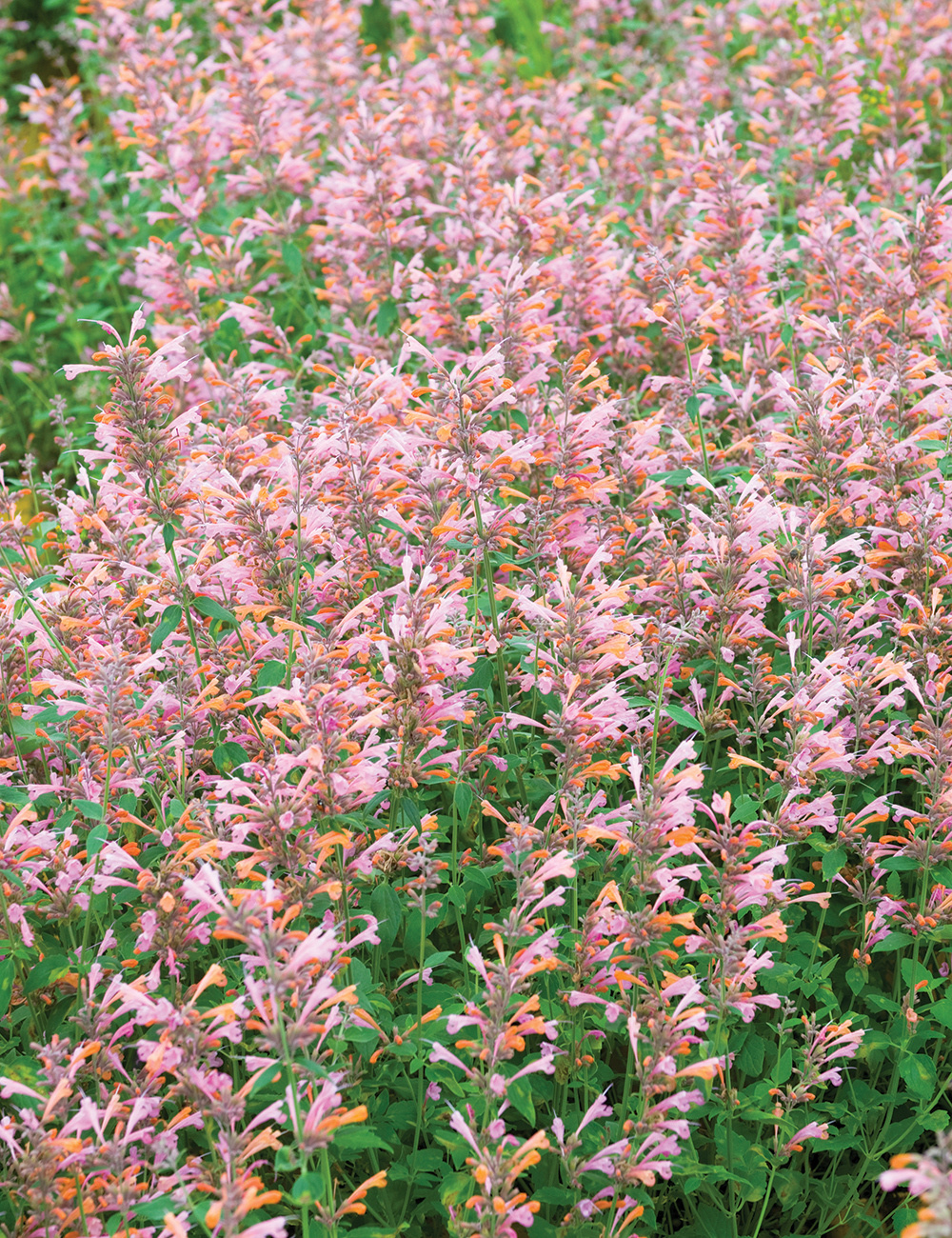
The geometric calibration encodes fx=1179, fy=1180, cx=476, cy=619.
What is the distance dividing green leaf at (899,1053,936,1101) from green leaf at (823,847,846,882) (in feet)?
1.55

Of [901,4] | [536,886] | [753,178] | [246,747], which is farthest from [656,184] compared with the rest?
[536,886]

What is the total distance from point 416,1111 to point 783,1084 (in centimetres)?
99

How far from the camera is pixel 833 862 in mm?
2980

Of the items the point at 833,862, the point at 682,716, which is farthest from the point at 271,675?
the point at 833,862

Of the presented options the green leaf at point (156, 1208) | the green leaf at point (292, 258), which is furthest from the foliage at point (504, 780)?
the green leaf at point (292, 258)

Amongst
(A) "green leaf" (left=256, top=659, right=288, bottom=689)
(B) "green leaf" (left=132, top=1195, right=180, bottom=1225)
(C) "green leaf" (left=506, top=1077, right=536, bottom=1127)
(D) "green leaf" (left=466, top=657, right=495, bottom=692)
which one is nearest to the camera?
(B) "green leaf" (left=132, top=1195, right=180, bottom=1225)

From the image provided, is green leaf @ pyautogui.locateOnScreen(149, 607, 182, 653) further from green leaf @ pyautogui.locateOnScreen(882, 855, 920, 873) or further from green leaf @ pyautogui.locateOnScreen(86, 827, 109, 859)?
green leaf @ pyautogui.locateOnScreen(882, 855, 920, 873)

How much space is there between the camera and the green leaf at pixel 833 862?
2955mm

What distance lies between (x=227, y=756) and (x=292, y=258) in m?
2.92

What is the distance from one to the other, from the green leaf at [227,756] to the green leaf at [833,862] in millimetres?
1502

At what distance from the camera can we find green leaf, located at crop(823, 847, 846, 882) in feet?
9.70

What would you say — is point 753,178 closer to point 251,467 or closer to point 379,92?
point 379,92

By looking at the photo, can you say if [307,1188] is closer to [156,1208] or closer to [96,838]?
[156,1208]

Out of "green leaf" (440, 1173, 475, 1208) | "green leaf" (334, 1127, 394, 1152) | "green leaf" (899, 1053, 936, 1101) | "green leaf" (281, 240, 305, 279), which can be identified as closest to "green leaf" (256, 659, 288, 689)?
"green leaf" (334, 1127, 394, 1152)
